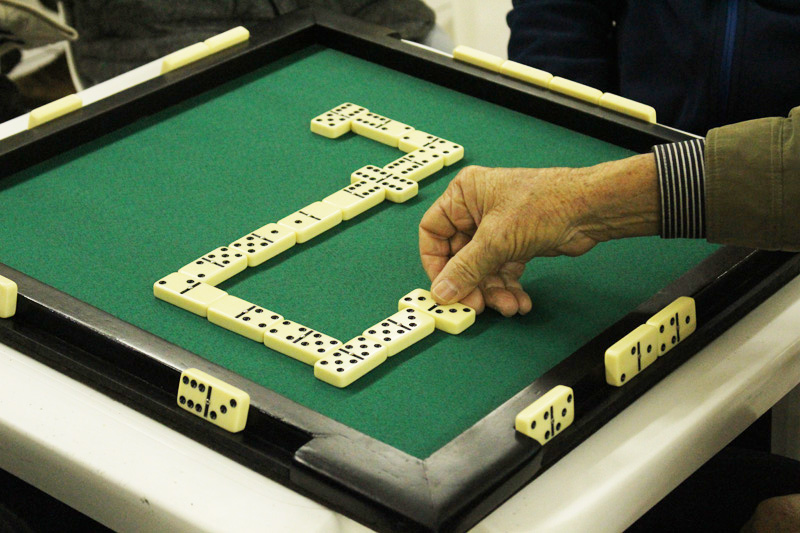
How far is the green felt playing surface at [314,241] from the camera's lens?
138cm

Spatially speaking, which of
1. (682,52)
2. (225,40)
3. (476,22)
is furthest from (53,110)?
(476,22)

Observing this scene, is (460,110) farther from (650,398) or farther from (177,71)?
(650,398)

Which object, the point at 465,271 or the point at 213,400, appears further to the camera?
the point at 465,271

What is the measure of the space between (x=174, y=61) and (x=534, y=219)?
3.07 feet

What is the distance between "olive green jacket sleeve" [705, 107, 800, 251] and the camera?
142 cm

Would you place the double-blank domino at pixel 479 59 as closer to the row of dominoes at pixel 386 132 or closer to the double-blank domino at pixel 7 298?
the row of dominoes at pixel 386 132

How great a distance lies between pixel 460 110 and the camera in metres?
2.04

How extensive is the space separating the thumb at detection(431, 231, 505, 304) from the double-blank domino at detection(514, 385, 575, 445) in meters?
0.26

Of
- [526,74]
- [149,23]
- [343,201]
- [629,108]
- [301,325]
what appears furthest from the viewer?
[149,23]

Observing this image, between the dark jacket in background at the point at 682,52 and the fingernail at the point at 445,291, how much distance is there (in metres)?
1.02

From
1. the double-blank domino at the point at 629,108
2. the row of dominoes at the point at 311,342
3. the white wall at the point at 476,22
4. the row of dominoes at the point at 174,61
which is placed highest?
the row of dominoes at the point at 174,61

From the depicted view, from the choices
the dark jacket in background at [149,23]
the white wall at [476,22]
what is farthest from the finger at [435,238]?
the white wall at [476,22]

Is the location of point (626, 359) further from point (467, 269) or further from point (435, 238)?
point (435, 238)

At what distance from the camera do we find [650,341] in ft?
4.51
